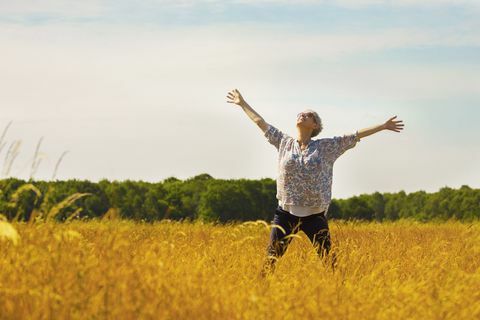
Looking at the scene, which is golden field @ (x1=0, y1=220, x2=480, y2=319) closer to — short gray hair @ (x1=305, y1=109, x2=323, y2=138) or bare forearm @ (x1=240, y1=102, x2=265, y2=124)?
short gray hair @ (x1=305, y1=109, x2=323, y2=138)

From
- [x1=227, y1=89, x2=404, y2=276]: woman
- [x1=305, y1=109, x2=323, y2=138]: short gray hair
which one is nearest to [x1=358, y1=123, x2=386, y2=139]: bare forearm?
[x1=227, y1=89, x2=404, y2=276]: woman

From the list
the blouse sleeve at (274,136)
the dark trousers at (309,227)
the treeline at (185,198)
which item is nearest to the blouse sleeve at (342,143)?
the blouse sleeve at (274,136)

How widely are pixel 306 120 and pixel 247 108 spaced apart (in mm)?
781

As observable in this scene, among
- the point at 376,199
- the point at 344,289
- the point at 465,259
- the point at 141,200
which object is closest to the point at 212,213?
the point at 141,200

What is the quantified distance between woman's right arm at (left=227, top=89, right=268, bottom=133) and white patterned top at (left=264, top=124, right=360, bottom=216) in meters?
0.30

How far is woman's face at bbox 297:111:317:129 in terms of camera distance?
808 centimetres

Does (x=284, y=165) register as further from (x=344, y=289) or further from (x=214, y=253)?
(x=344, y=289)

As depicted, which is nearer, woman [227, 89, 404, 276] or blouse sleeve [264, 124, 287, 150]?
woman [227, 89, 404, 276]

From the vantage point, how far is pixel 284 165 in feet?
26.4

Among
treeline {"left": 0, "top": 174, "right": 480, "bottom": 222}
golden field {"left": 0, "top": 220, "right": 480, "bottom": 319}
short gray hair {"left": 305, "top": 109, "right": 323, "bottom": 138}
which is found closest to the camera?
golden field {"left": 0, "top": 220, "right": 480, "bottom": 319}

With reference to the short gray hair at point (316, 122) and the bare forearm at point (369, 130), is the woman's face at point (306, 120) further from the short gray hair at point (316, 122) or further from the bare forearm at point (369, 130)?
the bare forearm at point (369, 130)

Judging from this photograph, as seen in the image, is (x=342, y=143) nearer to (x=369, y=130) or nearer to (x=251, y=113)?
(x=369, y=130)

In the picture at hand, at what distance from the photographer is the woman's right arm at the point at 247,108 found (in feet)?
27.4

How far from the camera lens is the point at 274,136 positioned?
8.25 m
